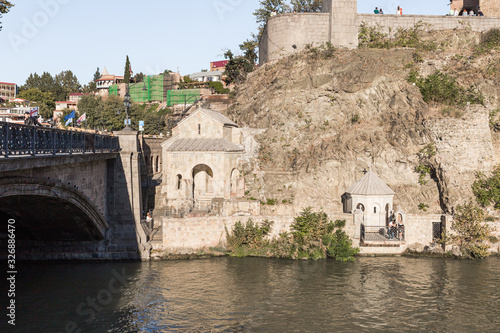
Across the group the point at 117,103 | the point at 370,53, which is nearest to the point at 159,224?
the point at 370,53

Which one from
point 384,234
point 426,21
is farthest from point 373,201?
point 426,21

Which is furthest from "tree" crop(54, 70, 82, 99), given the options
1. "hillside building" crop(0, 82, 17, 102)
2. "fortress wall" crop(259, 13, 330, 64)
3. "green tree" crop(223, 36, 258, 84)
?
"fortress wall" crop(259, 13, 330, 64)

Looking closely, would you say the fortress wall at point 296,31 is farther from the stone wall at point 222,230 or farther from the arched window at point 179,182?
the stone wall at point 222,230

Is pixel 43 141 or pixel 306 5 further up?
pixel 306 5

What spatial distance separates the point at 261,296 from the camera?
22266mm

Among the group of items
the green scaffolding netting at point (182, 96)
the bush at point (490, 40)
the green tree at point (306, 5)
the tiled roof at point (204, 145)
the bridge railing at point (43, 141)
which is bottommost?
the bridge railing at point (43, 141)

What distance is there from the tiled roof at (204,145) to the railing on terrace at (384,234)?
1252 centimetres

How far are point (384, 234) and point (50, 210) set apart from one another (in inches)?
825

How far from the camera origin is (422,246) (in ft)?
97.9

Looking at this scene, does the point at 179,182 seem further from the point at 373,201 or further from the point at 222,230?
the point at 373,201

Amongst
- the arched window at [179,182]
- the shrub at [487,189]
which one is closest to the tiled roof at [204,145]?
the arched window at [179,182]

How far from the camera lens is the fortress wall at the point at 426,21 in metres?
44.9

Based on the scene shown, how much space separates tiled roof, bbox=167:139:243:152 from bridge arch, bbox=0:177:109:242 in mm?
10759

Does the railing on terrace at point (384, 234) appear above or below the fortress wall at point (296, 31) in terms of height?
below
